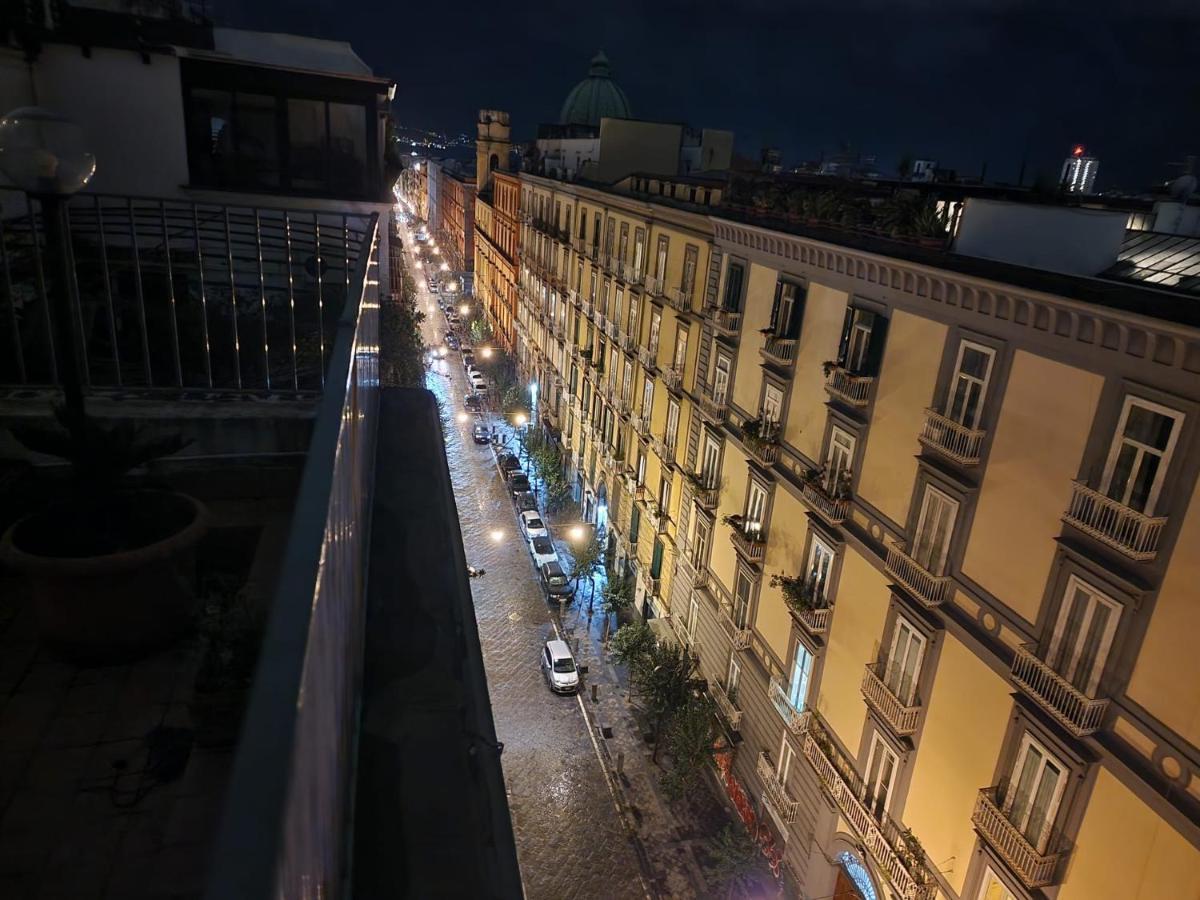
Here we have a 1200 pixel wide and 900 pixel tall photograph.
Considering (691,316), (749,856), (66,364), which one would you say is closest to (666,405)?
(691,316)

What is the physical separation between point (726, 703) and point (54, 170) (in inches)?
777

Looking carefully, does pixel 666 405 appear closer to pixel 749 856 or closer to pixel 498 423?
pixel 749 856

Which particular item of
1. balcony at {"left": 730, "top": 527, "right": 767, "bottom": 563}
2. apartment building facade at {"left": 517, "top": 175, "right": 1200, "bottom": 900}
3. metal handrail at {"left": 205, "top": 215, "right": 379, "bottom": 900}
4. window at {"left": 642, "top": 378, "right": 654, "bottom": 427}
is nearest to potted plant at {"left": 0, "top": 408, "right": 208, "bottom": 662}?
metal handrail at {"left": 205, "top": 215, "right": 379, "bottom": 900}

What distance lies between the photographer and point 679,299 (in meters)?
25.3

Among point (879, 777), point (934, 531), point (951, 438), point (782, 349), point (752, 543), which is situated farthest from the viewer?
point (752, 543)

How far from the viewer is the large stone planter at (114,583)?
16.7ft

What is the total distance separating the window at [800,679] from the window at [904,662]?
2.92 metres

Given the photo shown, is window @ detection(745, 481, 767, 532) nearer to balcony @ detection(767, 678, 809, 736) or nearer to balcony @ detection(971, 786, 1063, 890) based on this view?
balcony @ detection(767, 678, 809, 736)

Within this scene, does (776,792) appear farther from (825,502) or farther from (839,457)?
(839,457)

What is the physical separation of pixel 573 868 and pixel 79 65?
1978cm

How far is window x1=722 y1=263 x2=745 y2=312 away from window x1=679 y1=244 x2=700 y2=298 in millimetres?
2374

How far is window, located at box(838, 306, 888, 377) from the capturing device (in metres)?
14.9

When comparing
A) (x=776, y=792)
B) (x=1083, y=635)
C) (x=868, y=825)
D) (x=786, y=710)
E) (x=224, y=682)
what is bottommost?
(x=776, y=792)

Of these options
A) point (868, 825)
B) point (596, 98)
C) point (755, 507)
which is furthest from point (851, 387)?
point (596, 98)
